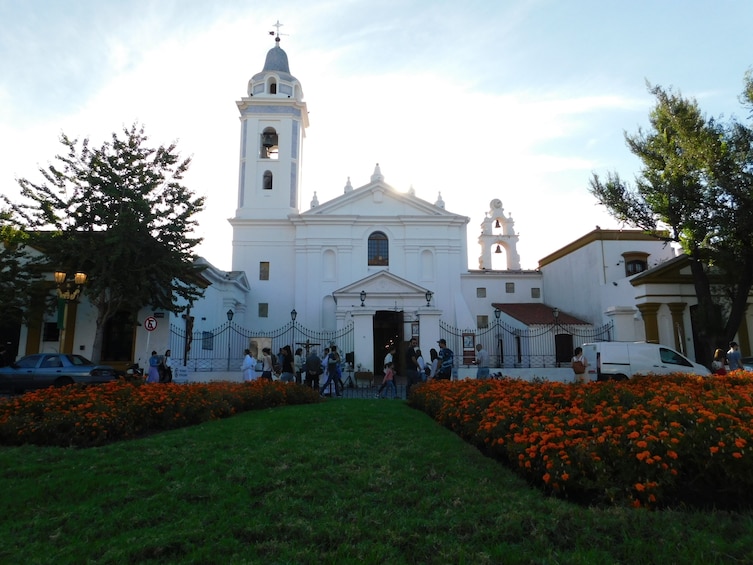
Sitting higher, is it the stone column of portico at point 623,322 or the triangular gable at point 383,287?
the triangular gable at point 383,287

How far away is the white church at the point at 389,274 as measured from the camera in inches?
971

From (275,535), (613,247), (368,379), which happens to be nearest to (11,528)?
(275,535)

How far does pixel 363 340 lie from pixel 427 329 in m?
2.85

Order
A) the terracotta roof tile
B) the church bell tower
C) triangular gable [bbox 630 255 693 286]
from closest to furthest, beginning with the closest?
1. triangular gable [bbox 630 255 693 286]
2. the terracotta roof tile
3. the church bell tower

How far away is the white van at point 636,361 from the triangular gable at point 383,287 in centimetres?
1215

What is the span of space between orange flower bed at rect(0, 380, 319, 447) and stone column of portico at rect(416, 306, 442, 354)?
11.9 m

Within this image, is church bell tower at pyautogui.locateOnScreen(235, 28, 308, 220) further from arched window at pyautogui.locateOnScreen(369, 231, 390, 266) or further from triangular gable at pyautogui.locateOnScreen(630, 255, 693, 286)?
triangular gable at pyautogui.locateOnScreen(630, 255, 693, 286)

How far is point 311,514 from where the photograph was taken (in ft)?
14.8

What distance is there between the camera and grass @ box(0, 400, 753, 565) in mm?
3721

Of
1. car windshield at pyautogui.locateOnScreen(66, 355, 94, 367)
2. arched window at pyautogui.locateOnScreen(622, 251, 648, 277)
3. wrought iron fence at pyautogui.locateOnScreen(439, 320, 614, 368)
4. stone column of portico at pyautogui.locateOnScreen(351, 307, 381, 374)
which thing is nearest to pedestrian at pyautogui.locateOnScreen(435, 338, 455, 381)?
stone column of portico at pyautogui.locateOnScreen(351, 307, 381, 374)

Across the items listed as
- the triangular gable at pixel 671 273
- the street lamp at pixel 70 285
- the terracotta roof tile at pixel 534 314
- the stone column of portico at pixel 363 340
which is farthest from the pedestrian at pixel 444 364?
the terracotta roof tile at pixel 534 314

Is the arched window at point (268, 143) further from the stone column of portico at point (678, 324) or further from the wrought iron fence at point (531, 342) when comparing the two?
the stone column of portico at point (678, 324)

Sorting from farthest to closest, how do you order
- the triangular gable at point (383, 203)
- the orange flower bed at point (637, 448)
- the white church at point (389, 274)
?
the triangular gable at point (383, 203) → the white church at point (389, 274) → the orange flower bed at point (637, 448)

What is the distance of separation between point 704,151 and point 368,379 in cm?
1485
